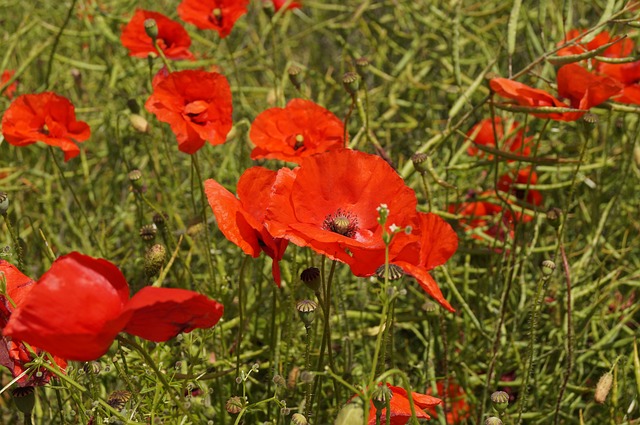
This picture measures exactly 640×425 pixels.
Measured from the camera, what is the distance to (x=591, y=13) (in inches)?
108

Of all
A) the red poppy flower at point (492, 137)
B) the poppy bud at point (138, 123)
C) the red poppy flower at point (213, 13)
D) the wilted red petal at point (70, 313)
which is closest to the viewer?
the wilted red petal at point (70, 313)

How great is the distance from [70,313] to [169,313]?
0.32 feet

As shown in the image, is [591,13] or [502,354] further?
[591,13]

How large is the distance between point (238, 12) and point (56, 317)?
3.44 feet

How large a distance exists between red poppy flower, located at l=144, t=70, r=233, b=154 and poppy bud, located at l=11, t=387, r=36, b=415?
49cm

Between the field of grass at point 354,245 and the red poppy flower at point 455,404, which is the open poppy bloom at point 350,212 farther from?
the red poppy flower at point 455,404

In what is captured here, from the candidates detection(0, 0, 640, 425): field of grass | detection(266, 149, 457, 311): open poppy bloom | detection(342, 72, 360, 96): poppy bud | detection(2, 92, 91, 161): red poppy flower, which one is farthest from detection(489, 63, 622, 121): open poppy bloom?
detection(2, 92, 91, 161): red poppy flower

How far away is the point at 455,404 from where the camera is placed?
4.85 ft

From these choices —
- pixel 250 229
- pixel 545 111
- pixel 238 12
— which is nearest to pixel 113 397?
pixel 250 229

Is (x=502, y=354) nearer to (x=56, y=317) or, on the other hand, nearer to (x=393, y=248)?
(x=393, y=248)

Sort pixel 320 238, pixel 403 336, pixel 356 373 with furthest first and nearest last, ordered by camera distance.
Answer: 1. pixel 403 336
2. pixel 356 373
3. pixel 320 238

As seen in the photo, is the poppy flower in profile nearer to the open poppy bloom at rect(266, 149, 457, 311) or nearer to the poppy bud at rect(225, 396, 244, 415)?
the open poppy bloom at rect(266, 149, 457, 311)

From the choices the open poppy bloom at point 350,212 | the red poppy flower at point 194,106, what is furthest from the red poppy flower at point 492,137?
the open poppy bloom at point 350,212

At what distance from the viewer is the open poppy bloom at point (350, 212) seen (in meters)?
0.94
